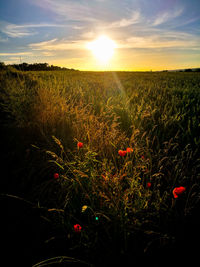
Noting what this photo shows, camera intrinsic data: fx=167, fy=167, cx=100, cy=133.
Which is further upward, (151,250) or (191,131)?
(191,131)

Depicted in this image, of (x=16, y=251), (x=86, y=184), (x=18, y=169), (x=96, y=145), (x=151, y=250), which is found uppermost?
(x=96, y=145)

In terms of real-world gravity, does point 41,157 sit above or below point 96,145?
below

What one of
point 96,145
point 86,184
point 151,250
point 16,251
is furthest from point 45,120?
point 151,250

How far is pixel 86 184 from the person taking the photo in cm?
146

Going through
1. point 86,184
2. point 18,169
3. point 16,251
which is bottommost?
point 16,251

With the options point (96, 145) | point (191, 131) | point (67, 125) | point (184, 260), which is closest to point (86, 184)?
point (96, 145)

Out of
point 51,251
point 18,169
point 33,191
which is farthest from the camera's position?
point 18,169

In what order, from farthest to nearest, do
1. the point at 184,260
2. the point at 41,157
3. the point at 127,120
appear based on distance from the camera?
the point at 127,120, the point at 41,157, the point at 184,260

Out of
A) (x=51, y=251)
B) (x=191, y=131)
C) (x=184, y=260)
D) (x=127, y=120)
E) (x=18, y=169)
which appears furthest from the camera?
(x=127, y=120)

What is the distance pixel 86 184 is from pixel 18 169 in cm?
112

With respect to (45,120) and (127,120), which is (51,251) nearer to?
(45,120)

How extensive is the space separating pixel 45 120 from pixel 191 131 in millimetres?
2336

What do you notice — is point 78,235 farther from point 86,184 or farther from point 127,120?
point 127,120

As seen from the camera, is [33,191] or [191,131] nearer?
[33,191]
